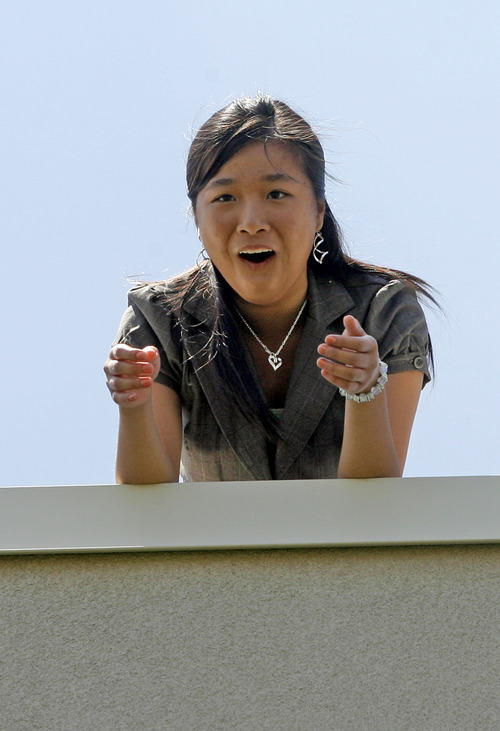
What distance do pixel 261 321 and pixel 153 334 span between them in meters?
0.22

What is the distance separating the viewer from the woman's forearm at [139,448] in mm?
1534

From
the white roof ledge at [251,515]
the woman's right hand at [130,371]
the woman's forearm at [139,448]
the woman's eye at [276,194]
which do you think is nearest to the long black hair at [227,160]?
the woman's eye at [276,194]

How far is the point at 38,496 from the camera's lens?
3.72 feet

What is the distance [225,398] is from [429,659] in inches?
34.1

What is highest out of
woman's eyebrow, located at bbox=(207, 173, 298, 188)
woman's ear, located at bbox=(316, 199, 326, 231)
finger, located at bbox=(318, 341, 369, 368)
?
woman's eyebrow, located at bbox=(207, 173, 298, 188)

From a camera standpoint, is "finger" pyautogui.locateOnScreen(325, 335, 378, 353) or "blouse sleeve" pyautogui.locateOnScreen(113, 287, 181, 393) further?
"blouse sleeve" pyautogui.locateOnScreen(113, 287, 181, 393)

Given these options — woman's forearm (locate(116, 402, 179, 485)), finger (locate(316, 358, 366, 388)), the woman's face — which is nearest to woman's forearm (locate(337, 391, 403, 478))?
finger (locate(316, 358, 366, 388))

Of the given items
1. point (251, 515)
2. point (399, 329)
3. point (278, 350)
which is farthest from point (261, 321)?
point (251, 515)

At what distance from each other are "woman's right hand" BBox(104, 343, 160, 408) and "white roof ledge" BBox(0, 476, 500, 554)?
244 millimetres

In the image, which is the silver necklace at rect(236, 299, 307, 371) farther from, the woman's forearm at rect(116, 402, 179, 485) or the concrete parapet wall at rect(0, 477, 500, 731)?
the concrete parapet wall at rect(0, 477, 500, 731)

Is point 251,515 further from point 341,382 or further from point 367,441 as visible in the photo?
point 367,441

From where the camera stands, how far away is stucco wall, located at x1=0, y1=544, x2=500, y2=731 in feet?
3.33

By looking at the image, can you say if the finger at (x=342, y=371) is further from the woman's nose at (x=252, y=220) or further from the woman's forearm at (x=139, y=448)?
the woman's nose at (x=252, y=220)

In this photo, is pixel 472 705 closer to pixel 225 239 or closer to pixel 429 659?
pixel 429 659
